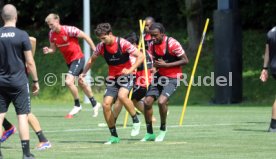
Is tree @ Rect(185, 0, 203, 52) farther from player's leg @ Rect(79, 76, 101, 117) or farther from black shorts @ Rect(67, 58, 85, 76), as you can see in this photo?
black shorts @ Rect(67, 58, 85, 76)

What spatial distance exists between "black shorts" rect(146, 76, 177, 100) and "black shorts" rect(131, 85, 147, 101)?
270 cm

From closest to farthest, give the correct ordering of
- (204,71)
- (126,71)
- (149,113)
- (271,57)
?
(126,71), (149,113), (271,57), (204,71)

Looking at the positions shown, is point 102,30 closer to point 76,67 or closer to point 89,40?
point 89,40

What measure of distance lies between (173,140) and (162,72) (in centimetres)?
112

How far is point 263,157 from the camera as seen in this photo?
40.6 ft

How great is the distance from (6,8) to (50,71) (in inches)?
899

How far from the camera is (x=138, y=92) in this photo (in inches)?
723

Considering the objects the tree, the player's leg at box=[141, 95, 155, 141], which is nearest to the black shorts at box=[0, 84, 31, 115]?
the player's leg at box=[141, 95, 155, 141]

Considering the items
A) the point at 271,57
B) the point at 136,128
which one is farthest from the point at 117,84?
the point at 271,57

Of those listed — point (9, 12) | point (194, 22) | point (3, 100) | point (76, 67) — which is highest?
point (9, 12)

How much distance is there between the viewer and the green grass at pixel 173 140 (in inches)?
509

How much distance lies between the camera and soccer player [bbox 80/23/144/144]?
583 inches

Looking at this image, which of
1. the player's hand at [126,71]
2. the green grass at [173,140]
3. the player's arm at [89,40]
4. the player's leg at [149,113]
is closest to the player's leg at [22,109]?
the green grass at [173,140]

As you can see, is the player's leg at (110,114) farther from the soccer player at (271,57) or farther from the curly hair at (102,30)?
the soccer player at (271,57)
